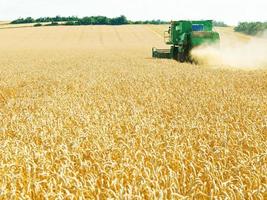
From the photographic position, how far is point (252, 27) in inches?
2827

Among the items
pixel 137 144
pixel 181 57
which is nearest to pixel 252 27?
pixel 181 57

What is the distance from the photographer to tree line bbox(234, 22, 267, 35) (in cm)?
6869

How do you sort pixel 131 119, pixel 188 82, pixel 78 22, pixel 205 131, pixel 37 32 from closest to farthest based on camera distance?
1. pixel 205 131
2. pixel 131 119
3. pixel 188 82
4. pixel 37 32
5. pixel 78 22

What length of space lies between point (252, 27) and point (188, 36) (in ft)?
169

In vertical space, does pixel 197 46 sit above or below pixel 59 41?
above

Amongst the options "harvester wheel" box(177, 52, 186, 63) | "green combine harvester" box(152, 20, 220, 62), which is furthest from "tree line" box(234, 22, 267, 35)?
"harvester wheel" box(177, 52, 186, 63)

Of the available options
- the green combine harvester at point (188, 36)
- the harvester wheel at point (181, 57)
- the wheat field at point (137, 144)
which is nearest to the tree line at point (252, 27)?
the green combine harvester at point (188, 36)

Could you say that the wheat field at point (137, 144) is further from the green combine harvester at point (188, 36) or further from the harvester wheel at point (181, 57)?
the harvester wheel at point (181, 57)

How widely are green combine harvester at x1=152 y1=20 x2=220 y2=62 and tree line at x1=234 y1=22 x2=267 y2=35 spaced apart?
44698 millimetres

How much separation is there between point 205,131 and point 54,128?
2.13m

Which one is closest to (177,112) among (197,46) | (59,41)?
(197,46)

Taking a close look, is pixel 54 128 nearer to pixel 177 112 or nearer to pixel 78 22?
pixel 177 112

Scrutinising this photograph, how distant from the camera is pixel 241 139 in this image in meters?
5.61

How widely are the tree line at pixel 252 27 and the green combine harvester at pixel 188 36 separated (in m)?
44.7
